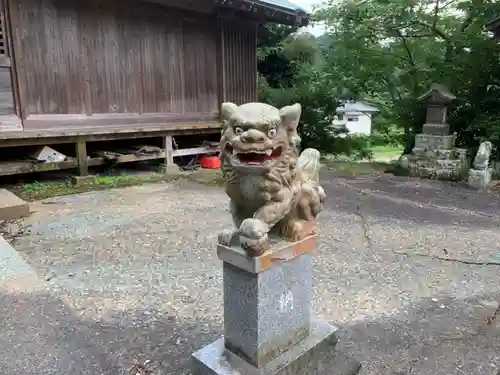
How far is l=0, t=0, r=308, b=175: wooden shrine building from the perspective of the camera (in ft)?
23.1

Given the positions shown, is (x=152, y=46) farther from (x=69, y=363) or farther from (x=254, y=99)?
(x=69, y=363)

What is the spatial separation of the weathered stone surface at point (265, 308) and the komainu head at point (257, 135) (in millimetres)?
554

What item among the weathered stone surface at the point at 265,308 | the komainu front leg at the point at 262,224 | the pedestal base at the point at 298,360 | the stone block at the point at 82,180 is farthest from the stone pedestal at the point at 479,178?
the stone block at the point at 82,180

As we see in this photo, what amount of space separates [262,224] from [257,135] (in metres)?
0.42

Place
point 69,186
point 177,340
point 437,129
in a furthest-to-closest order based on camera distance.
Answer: point 437,129 < point 69,186 < point 177,340

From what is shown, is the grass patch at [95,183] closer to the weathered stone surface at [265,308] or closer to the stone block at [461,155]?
the stone block at [461,155]

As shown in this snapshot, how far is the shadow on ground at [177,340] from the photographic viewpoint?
7.93ft

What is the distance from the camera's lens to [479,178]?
7.50 metres

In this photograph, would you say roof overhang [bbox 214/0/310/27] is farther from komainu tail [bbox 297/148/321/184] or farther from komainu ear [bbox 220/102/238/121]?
komainu ear [bbox 220/102/238/121]

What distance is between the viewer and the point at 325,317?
2961 mm

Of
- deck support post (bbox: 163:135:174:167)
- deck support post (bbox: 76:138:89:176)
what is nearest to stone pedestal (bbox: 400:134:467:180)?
deck support post (bbox: 163:135:174:167)

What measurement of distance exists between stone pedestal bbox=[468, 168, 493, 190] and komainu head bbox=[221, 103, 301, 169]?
6.89m

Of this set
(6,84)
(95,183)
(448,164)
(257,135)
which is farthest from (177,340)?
(448,164)

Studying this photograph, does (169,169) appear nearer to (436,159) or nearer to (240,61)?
(240,61)
